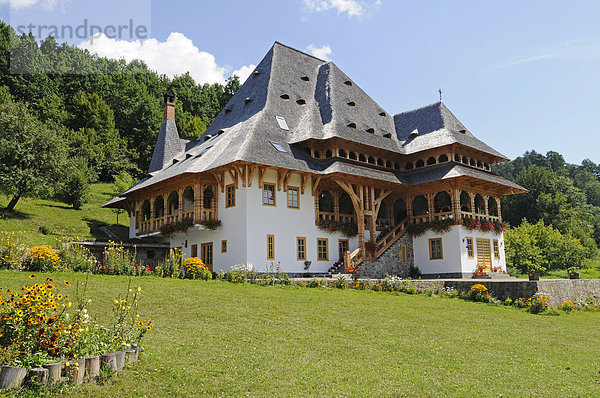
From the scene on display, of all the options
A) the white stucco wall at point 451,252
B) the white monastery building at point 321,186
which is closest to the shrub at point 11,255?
the white monastery building at point 321,186

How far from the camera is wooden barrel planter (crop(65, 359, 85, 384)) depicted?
6020 mm

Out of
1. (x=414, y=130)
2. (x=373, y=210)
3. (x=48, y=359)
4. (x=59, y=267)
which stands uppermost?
(x=414, y=130)

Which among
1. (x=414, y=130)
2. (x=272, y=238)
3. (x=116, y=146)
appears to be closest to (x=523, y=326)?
(x=272, y=238)

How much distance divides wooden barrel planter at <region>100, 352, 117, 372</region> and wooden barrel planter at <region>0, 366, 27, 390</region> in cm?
105

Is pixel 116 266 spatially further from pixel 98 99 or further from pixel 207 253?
pixel 98 99

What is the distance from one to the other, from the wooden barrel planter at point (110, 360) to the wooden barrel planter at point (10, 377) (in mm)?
1049

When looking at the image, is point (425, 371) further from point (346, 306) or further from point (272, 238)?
point (272, 238)

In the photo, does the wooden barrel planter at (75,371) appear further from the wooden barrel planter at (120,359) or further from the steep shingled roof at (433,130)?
the steep shingled roof at (433,130)

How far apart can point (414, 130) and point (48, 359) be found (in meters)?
27.4

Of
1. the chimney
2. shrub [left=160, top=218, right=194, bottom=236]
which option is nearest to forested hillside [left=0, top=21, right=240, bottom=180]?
the chimney

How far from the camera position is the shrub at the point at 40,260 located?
A: 49.6ft

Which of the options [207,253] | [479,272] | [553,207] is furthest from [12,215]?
[553,207]

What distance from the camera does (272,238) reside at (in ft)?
73.5

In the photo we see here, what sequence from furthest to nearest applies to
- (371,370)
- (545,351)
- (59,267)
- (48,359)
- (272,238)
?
(272,238), (59,267), (545,351), (371,370), (48,359)
